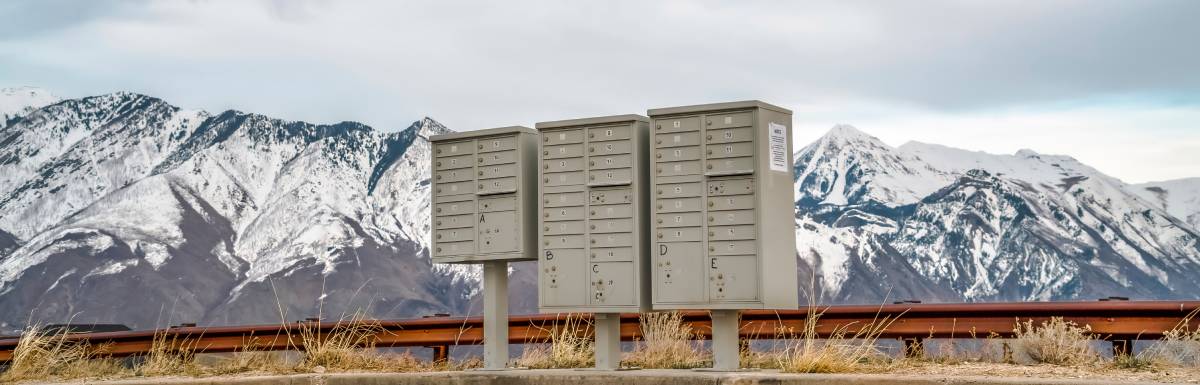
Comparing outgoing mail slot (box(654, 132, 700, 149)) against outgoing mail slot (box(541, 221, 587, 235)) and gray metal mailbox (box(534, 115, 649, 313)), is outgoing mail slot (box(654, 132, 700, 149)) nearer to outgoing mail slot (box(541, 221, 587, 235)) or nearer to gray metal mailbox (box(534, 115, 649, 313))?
gray metal mailbox (box(534, 115, 649, 313))

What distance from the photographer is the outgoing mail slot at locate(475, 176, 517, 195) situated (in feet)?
43.7

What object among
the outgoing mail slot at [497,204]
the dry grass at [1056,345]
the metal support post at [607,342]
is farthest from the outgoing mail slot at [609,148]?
the dry grass at [1056,345]

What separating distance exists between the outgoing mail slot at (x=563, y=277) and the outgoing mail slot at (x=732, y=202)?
131 centimetres

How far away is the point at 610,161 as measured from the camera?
498 inches

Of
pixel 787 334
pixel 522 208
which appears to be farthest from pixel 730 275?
pixel 787 334

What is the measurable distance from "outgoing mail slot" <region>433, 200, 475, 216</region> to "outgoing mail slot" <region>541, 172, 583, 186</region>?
96 cm

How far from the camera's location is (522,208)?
43.4ft

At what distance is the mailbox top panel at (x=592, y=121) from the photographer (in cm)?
1258

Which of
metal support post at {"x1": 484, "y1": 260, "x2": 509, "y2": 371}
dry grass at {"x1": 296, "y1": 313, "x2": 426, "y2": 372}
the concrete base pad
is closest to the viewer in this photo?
the concrete base pad

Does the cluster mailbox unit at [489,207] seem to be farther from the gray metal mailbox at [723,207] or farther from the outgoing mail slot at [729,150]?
the outgoing mail slot at [729,150]

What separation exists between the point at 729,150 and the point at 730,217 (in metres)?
0.55

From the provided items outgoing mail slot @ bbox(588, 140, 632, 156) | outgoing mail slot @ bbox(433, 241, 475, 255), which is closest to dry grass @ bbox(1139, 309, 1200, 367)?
outgoing mail slot @ bbox(588, 140, 632, 156)

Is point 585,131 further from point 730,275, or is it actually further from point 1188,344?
point 1188,344

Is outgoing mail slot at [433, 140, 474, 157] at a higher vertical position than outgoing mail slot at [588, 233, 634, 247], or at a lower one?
higher
